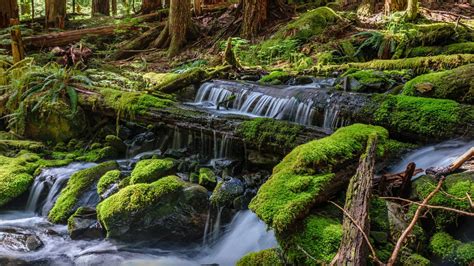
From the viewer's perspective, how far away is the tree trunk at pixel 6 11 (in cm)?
1456

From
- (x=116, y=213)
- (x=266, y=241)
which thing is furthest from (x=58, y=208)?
(x=266, y=241)

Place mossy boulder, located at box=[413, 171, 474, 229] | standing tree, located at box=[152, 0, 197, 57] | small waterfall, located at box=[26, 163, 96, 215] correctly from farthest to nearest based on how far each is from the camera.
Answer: standing tree, located at box=[152, 0, 197, 57] → small waterfall, located at box=[26, 163, 96, 215] → mossy boulder, located at box=[413, 171, 474, 229]

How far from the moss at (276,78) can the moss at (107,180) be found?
13.0 ft

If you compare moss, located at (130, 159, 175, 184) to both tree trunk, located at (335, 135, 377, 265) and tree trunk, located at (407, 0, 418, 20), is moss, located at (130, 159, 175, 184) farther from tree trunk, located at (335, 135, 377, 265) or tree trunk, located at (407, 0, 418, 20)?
tree trunk, located at (407, 0, 418, 20)

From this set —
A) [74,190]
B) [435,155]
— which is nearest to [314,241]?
[435,155]

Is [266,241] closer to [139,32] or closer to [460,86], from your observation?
[460,86]

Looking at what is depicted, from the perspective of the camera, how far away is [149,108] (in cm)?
753

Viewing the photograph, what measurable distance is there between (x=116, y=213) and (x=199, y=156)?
1961 millimetres

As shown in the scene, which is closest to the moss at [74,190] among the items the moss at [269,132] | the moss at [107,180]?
the moss at [107,180]

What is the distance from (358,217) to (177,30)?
11738 mm

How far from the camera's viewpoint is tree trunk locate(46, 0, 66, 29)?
1702 cm

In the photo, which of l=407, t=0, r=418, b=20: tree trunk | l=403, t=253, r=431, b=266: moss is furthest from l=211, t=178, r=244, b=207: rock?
l=407, t=0, r=418, b=20: tree trunk

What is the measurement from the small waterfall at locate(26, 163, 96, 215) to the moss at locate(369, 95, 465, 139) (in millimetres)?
4737

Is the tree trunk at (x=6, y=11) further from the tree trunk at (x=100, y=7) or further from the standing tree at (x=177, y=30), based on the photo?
the tree trunk at (x=100, y=7)
